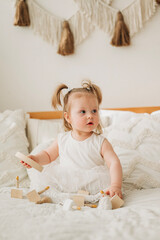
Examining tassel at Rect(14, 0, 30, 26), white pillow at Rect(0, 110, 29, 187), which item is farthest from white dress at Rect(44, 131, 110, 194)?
tassel at Rect(14, 0, 30, 26)

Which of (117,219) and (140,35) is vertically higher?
(140,35)

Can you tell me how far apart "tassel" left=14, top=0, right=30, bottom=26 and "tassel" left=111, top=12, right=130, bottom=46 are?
2.07 feet

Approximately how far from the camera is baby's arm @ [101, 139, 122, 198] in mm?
952

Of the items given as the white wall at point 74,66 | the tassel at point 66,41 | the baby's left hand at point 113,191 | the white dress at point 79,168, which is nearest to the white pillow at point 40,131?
the white wall at point 74,66

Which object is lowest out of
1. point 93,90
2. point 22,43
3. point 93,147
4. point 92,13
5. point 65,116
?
point 93,147

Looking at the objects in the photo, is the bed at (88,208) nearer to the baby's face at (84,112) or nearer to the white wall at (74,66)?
the white wall at (74,66)

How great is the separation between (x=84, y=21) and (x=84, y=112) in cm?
101

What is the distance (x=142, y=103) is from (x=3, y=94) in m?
1.04

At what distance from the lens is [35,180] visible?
1143 mm

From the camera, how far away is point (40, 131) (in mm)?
1707

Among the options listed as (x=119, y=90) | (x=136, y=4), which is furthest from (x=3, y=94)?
(x=136, y=4)

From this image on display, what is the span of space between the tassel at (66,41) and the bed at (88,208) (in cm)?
46

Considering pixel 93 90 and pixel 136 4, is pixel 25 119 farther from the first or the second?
pixel 136 4

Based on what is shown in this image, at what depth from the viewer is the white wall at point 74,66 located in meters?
1.89
